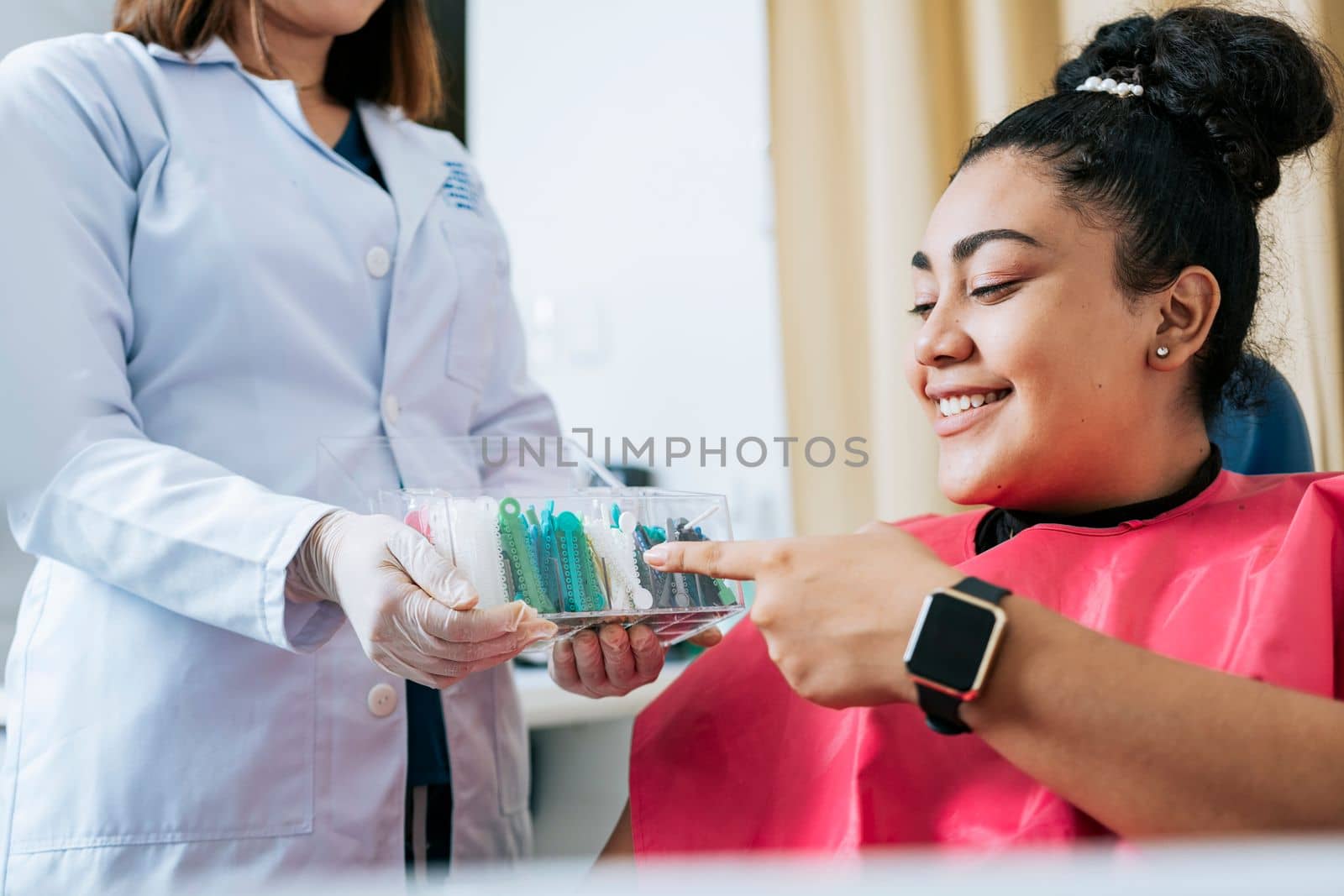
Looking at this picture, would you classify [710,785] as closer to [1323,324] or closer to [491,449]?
[491,449]

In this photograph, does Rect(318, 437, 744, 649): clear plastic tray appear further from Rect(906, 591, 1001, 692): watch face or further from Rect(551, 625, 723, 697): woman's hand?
Rect(906, 591, 1001, 692): watch face

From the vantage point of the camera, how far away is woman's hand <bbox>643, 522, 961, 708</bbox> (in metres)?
0.68

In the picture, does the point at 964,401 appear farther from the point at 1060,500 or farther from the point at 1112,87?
the point at 1112,87

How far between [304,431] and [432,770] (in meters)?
0.36

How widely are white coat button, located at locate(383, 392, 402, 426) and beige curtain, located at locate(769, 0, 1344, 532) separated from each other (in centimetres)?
79

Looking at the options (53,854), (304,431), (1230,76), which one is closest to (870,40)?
(1230,76)

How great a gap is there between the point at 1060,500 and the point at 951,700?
0.37 meters

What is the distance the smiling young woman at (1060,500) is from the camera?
0.74 m

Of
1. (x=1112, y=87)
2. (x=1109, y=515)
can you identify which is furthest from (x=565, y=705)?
(x=1112, y=87)

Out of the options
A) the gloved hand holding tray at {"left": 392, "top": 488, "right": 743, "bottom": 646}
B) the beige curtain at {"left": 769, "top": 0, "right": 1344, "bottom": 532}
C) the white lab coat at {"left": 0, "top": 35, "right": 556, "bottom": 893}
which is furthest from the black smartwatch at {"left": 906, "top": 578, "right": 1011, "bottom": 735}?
the beige curtain at {"left": 769, "top": 0, "right": 1344, "bottom": 532}

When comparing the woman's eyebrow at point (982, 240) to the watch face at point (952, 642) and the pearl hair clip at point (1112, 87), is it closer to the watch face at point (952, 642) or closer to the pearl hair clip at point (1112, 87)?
the pearl hair clip at point (1112, 87)

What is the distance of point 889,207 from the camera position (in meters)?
1.57

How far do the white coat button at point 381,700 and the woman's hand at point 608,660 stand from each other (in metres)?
0.16

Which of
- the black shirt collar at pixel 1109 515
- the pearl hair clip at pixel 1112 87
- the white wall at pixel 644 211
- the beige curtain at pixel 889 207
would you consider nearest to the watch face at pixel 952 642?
the black shirt collar at pixel 1109 515
